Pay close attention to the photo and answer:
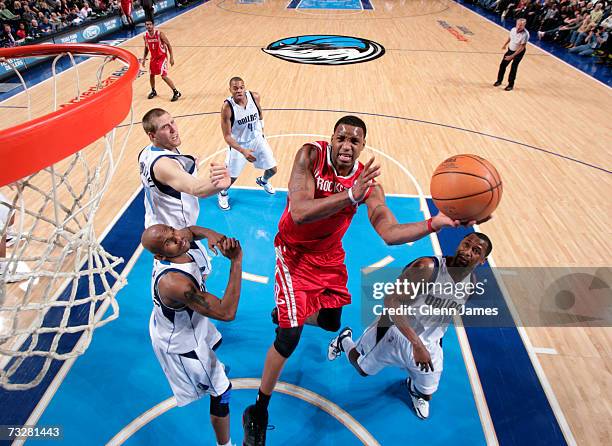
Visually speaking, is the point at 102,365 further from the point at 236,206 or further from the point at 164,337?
the point at 236,206

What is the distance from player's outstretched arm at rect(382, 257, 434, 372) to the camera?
2.47 metres

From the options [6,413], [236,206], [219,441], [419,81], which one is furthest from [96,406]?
[419,81]

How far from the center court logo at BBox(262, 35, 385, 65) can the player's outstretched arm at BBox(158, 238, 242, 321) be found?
32.9 feet

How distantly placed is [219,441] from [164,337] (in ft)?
2.69

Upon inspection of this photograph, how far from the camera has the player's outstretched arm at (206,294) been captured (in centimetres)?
216

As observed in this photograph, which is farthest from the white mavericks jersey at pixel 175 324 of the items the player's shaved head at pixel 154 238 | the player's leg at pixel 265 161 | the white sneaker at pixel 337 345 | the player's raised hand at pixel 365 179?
the player's leg at pixel 265 161

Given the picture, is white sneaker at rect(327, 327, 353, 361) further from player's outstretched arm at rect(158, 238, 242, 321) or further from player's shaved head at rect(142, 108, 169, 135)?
player's shaved head at rect(142, 108, 169, 135)

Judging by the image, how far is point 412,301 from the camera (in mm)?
2588

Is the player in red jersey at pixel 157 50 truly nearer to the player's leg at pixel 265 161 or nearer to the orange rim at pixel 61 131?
the player's leg at pixel 265 161

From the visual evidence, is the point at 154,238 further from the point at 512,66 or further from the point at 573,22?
the point at 573,22

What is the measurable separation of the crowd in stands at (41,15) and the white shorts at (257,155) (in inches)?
372

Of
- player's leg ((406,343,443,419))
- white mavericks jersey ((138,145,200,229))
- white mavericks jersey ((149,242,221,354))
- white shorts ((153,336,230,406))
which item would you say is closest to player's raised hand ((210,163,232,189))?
white mavericks jersey ((149,242,221,354))

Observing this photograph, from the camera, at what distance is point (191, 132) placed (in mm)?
7207

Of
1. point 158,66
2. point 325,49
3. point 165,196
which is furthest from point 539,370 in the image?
point 325,49
